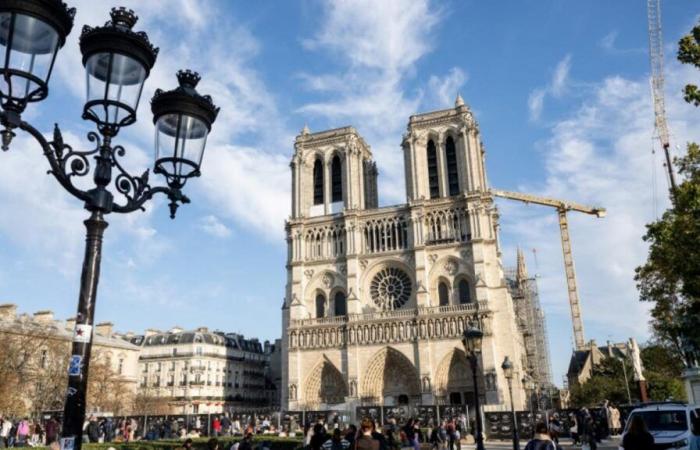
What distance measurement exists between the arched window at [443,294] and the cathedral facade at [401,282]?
0.08 m

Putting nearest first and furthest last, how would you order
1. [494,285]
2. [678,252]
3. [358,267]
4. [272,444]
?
1. [678,252]
2. [272,444]
3. [494,285]
4. [358,267]

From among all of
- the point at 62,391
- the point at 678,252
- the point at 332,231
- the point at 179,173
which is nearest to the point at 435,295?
the point at 332,231

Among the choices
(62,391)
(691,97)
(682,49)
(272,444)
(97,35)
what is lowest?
(272,444)

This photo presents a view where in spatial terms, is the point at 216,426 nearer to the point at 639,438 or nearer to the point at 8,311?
the point at 8,311

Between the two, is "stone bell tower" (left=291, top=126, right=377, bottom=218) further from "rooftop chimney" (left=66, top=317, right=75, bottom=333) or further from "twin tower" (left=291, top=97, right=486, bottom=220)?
"rooftop chimney" (left=66, top=317, right=75, bottom=333)

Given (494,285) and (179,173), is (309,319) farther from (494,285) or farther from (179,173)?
(179,173)

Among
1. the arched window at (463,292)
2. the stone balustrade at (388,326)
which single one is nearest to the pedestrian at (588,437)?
the stone balustrade at (388,326)

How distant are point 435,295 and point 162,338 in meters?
31.0

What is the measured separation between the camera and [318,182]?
50.3 metres

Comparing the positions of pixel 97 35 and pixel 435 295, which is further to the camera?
pixel 435 295

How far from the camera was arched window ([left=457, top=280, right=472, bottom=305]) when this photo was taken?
142ft

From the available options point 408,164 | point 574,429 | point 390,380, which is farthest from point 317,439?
point 408,164

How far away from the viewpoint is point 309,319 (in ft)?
149

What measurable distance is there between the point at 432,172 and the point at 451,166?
1.63 metres
